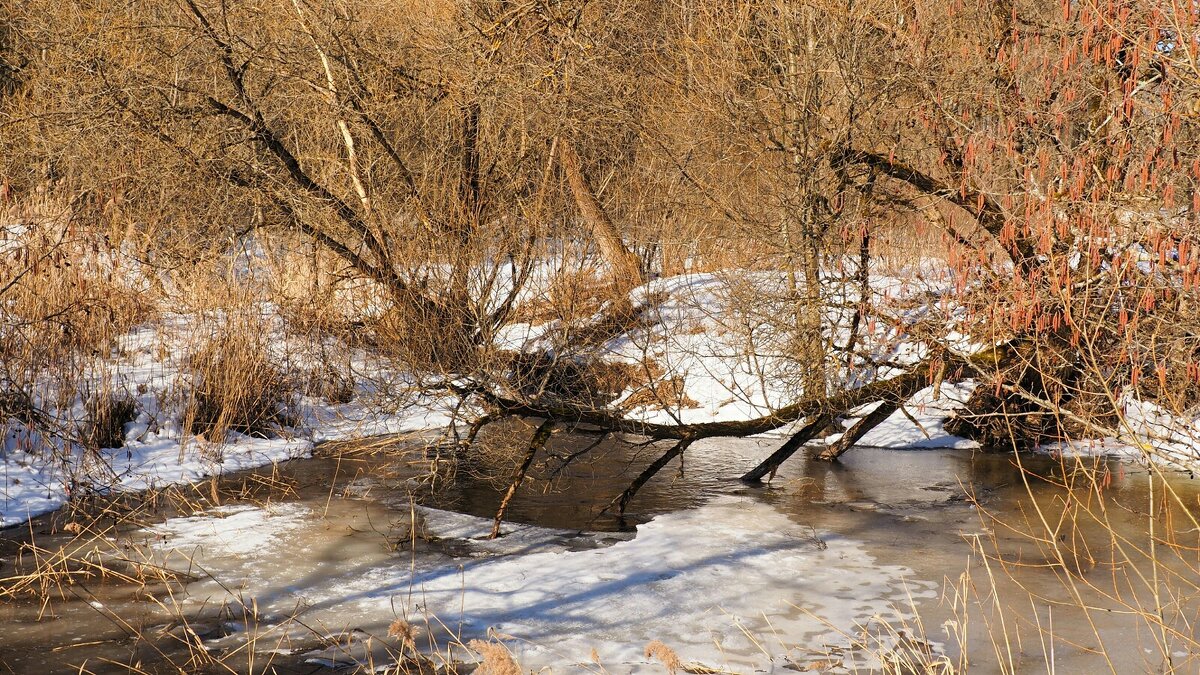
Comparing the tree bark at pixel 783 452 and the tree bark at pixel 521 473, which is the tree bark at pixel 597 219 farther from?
the tree bark at pixel 521 473

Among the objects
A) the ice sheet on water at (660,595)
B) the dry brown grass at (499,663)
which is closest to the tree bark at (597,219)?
the ice sheet on water at (660,595)

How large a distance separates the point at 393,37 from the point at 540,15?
65.2 inches

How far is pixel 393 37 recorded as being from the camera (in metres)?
11.5

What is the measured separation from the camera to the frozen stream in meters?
4.84

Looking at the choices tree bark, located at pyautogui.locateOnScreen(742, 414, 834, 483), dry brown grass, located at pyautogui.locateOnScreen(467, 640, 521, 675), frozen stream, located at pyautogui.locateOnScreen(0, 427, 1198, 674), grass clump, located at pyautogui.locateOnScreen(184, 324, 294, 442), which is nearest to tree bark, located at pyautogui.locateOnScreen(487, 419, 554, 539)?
frozen stream, located at pyautogui.locateOnScreen(0, 427, 1198, 674)

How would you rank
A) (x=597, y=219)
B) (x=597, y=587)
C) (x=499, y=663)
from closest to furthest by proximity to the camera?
(x=499, y=663) → (x=597, y=587) → (x=597, y=219)

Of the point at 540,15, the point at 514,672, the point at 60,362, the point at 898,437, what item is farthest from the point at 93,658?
the point at 540,15

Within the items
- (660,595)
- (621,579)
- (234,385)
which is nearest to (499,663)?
(660,595)

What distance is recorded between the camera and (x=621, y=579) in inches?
234

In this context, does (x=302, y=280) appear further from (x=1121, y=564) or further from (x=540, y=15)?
(x=1121, y=564)

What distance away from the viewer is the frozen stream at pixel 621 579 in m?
4.84

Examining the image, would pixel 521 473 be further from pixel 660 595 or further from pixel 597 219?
pixel 597 219

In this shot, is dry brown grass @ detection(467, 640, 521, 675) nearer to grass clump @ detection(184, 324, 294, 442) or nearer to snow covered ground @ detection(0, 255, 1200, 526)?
snow covered ground @ detection(0, 255, 1200, 526)

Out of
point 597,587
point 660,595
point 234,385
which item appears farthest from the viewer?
point 234,385
